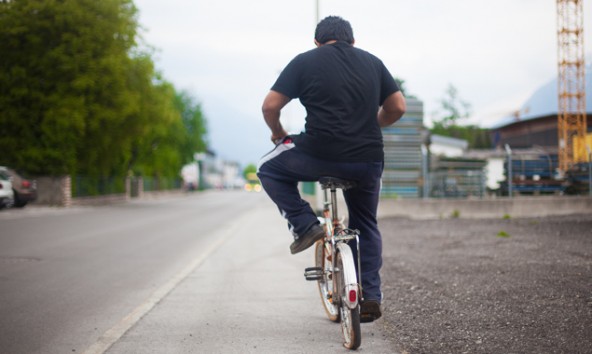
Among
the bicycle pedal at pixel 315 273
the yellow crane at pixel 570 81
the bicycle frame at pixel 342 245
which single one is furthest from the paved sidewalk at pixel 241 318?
the yellow crane at pixel 570 81

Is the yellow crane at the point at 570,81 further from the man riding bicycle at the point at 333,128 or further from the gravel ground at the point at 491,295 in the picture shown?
the man riding bicycle at the point at 333,128

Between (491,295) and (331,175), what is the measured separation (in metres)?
2.41

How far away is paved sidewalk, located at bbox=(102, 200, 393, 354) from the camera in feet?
13.2

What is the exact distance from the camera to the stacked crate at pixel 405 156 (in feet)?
60.5

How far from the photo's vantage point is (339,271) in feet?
13.1

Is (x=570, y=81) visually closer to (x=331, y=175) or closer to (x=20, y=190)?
(x=20, y=190)

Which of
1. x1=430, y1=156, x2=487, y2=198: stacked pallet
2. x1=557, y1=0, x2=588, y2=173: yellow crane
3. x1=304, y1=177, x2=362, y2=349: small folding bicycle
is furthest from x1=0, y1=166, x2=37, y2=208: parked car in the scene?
x1=557, y1=0, x2=588, y2=173: yellow crane

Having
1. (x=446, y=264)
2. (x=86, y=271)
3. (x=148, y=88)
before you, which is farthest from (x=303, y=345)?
(x=148, y=88)

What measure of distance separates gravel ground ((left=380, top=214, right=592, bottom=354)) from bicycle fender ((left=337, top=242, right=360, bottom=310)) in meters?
0.59

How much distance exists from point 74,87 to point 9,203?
8.20 meters

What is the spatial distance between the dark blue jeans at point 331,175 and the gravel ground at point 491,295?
624 mm

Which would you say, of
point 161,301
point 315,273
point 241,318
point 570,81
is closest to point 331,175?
point 315,273

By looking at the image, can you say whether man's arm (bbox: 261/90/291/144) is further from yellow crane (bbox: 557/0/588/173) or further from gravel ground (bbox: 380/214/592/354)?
yellow crane (bbox: 557/0/588/173)

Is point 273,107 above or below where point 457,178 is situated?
above
